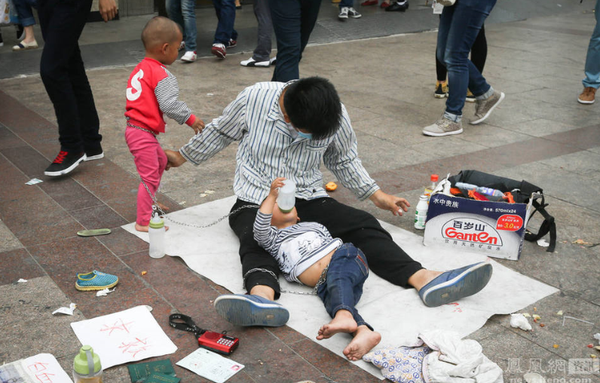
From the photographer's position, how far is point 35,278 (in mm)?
3186

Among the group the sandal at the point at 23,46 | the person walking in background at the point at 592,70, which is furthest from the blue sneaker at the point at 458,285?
the sandal at the point at 23,46

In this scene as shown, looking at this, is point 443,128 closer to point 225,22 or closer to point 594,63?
point 594,63

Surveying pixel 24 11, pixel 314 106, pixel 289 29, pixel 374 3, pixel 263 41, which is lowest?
pixel 374 3

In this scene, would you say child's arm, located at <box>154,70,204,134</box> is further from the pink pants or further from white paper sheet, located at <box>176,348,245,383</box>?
white paper sheet, located at <box>176,348,245,383</box>

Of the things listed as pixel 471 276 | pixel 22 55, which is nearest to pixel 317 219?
pixel 471 276

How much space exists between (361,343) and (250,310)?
482 mm

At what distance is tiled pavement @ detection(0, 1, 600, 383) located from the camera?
9.05 feet

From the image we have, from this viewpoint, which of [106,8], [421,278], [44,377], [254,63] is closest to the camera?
[44,377]

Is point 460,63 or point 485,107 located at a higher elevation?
point 460,63

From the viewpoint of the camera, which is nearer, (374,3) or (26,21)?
(26,21)

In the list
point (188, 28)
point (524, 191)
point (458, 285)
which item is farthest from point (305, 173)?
point (188, 28)

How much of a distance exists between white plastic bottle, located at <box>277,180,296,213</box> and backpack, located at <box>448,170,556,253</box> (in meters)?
1.23

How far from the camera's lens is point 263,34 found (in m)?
7.94

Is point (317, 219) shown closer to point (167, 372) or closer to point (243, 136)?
point (243, 136)
